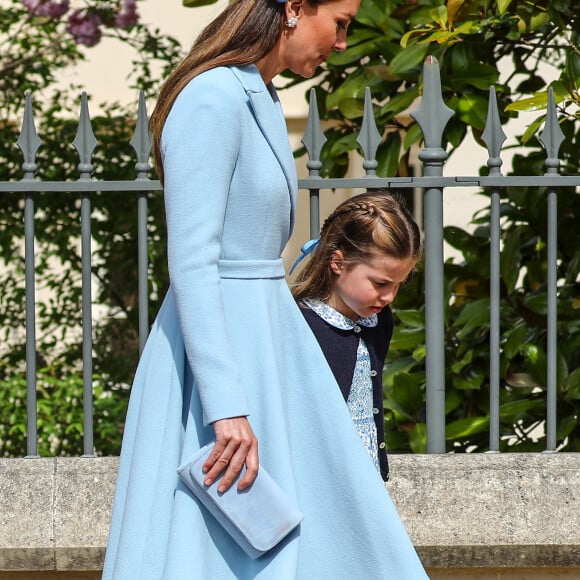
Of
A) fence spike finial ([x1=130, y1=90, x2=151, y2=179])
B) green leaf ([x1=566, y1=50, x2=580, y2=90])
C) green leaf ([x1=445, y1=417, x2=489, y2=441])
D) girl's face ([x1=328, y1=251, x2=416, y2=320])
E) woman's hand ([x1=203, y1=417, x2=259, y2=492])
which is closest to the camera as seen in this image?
woman's hand ([x1=203, y1=417, x2=259, y2=492])

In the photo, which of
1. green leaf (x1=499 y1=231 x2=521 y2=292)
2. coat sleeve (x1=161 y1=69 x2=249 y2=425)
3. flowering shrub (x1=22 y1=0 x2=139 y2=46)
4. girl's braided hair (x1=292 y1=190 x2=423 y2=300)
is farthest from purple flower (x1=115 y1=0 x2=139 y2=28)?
coat sleeve (x1=161 y1=69 x2=249 y2=425)

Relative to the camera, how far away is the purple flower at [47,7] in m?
5.81

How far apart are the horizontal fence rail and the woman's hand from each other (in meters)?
1.30

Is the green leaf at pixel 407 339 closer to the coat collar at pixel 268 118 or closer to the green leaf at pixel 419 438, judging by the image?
the green leaf at pixel 419 438

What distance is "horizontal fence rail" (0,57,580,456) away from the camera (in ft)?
10.8

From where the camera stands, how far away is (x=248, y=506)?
80.4 inches

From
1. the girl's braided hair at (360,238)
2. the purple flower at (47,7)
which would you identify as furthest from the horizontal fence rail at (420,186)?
the purple flower at (47,7)

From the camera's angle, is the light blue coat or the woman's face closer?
the light blue coat

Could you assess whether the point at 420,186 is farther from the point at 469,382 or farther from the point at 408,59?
the point at 469,382

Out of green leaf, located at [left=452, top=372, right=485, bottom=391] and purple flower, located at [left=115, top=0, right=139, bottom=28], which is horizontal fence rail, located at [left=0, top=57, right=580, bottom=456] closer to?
green leaf, located at [left=452, top=372, right=485, bottom=391]

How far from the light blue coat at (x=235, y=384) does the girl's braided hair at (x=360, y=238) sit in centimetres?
38

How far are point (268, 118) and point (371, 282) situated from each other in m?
0.54

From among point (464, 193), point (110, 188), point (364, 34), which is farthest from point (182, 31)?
point (110, 188)

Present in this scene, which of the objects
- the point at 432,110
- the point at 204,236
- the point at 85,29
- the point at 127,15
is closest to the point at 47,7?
the point at 85,29
